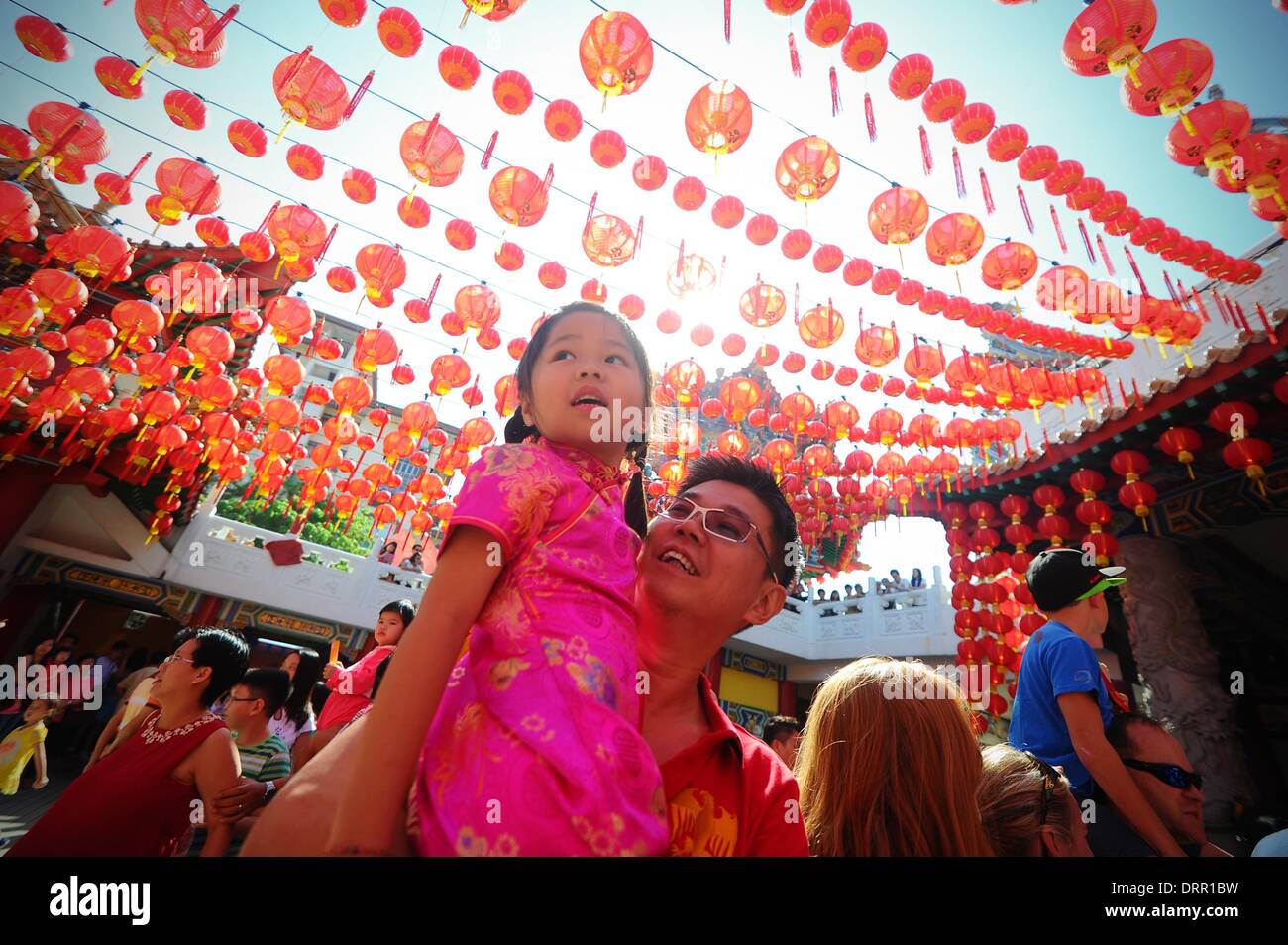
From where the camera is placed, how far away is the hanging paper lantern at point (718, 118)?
156 inches

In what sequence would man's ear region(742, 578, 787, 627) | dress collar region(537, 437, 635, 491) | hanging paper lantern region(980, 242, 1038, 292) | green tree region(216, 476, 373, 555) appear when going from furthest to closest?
green tree region(216, 476, 373, 555), hanging paper lantern region(980, 242, 1038, 292), man's ear region(742, 578, 787, 627), dress collar region(537, 437, 635, 491)

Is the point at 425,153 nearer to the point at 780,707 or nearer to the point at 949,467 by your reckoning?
the point at 949,467

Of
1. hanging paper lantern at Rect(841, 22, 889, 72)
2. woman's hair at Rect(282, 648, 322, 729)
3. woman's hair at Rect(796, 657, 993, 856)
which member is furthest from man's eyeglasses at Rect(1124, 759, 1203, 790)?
woman's hair at Rect(282, 648, 322, 729)

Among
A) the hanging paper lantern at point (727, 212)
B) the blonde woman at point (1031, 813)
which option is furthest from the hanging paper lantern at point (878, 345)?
the blonde woman at point (1031, 813)

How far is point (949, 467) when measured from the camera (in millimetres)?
8016

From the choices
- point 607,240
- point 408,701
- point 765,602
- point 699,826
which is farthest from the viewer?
point 607,240

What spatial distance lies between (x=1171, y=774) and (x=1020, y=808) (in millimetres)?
900

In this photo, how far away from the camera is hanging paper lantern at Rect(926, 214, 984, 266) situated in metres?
4.58

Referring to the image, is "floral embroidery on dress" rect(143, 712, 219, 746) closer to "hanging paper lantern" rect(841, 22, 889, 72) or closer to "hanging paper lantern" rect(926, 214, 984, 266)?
"hanging paper lantern" rect(841, 22, 889, 72)

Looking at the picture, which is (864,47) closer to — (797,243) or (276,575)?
(797,243)

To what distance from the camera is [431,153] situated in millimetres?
4395

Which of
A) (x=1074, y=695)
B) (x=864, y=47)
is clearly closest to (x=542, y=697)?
(x=1074, y=695)

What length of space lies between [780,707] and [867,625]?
12.8 feet
